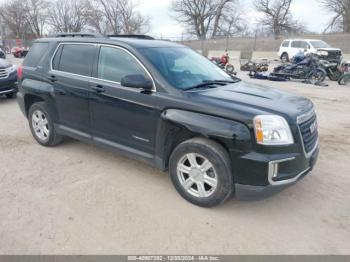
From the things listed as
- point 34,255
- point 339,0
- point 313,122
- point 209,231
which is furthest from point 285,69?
point 339,0

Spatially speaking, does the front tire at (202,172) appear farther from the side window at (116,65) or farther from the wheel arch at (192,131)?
the side window at (116,65)

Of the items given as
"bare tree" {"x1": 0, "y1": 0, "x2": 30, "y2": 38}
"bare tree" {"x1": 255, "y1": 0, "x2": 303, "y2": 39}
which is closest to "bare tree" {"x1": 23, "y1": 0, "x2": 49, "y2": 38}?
"bare tree" {"x1": 0, "y1": 0, "x2": 30, "y2": 38}

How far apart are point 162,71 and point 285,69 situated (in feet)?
43.0

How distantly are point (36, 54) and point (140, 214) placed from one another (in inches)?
133

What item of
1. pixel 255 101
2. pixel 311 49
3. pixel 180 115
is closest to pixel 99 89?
pixel 180 115

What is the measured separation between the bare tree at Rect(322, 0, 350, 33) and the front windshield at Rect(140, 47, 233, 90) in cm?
4920

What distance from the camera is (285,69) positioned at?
1524cm

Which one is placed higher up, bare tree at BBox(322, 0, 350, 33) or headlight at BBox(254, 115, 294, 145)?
bare tree at BBox(322, 0, 350, 33)

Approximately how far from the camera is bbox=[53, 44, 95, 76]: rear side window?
4.27 metres

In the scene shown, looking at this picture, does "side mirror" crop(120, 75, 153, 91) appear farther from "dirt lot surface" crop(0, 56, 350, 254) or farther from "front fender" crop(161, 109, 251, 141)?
"dirt lot surface" crop(0, 56, 350, 254)

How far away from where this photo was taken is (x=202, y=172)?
3334mm

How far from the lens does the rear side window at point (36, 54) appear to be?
4955 millimetres

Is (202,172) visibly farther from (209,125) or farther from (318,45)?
(318,45)

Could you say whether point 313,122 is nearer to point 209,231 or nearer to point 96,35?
point 209,231
